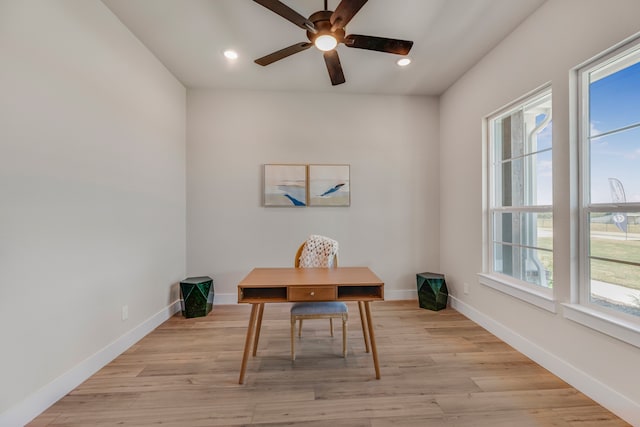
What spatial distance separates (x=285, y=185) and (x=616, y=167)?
2.90 metres

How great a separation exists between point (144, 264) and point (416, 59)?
3396mm

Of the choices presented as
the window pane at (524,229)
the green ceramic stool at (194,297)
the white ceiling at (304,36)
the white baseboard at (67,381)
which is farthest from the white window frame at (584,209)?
the white baseboard at (67,381)

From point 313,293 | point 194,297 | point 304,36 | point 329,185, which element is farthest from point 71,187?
point 329,185

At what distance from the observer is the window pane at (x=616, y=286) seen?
155 centimetres

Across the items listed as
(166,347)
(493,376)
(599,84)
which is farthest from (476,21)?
(166,347)

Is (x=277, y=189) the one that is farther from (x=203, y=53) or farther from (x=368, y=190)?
(x=203, y=53)

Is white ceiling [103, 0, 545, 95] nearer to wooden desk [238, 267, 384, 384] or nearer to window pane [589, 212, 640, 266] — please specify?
window pane [589, 212, 640, 266]

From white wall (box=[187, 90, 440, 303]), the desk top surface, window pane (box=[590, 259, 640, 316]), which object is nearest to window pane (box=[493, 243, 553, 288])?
window pane (box=[590, 259, 640, 316])

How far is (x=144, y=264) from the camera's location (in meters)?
2.58

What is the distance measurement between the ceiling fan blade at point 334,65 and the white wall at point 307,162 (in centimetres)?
121

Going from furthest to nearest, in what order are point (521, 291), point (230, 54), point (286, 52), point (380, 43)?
1. point (230, 54)
2. point (521, 291)
3. point (286, 52)
4. point (380, 43)

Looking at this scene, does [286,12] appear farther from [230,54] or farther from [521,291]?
[521,291]

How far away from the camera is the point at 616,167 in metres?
1.65

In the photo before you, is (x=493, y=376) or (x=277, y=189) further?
(x=277, y=189)
